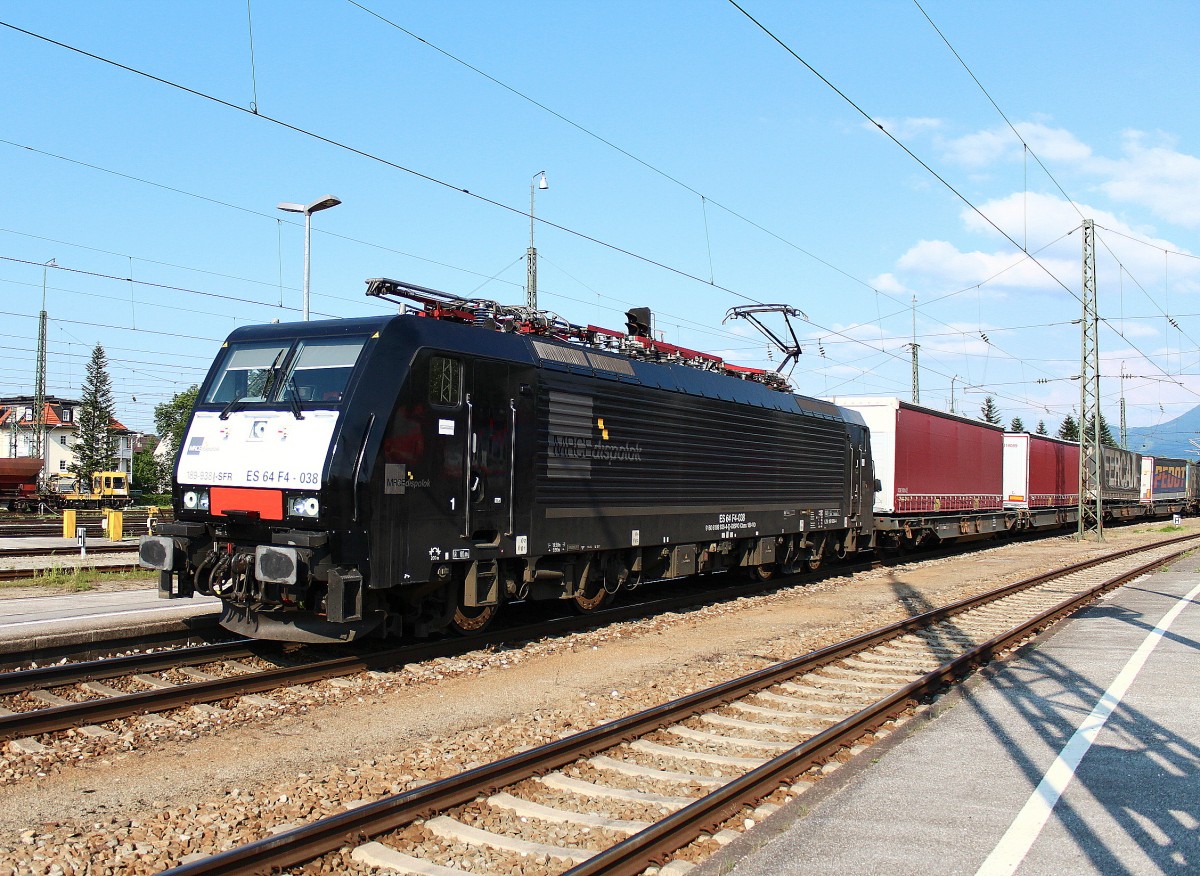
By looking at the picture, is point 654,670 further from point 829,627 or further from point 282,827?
point 282,827

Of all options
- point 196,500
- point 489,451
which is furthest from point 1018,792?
point 196,500

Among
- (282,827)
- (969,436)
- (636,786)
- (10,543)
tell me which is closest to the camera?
(282,827)

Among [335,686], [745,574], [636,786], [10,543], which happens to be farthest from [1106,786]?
[10,543]

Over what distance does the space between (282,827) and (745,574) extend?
1357 cm

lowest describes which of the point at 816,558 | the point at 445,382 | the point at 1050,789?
the point at 1050,789

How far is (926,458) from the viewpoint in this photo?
24688 millimetres

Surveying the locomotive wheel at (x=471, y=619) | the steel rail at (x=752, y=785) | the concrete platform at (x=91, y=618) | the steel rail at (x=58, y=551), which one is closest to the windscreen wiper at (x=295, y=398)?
the locomotive wheel at (x=471, y=619)

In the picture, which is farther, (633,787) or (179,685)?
(179,685)

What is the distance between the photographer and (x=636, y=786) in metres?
6.16

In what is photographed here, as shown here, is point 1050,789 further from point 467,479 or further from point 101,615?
point 101,615

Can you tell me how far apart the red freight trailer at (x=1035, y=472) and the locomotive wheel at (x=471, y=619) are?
2550cm

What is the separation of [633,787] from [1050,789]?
2.58 meters

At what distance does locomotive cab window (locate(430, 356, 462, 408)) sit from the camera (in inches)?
371

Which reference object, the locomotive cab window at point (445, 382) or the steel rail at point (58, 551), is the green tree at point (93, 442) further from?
the locomotive cab window at point (445, 382)
